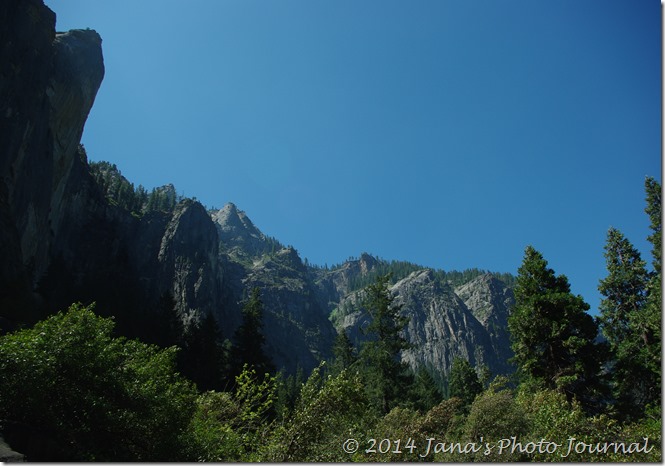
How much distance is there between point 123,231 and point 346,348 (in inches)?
3447

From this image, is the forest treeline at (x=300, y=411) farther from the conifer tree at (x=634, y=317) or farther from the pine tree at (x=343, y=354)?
the pine tree at (x=343, y=354)

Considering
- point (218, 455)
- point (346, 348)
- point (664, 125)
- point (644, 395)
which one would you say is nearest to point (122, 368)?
point (218, 455)

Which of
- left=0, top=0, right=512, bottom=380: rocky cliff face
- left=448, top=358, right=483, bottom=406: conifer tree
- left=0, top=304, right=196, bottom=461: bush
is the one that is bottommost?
left=448, top=358, right=483, bottom=406: conifer tree

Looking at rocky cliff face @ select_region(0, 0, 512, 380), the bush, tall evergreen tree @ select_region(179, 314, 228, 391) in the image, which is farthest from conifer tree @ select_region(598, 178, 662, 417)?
tall evergreen tree @ select_region(179, 314, 228, 391)

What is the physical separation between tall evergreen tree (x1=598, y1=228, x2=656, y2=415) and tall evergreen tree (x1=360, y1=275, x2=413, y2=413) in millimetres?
11512

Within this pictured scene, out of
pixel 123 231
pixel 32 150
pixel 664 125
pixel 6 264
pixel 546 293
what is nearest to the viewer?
pixel 664 125

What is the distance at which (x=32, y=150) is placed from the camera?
52.0 metres

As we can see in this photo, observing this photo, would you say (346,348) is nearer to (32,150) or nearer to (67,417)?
(67,417)

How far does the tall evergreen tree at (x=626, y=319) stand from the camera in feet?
67.5

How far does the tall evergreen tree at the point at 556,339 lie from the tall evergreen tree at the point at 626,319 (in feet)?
5.81

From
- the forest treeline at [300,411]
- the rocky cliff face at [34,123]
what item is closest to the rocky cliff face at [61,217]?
the rocky cliff face at [34,123]

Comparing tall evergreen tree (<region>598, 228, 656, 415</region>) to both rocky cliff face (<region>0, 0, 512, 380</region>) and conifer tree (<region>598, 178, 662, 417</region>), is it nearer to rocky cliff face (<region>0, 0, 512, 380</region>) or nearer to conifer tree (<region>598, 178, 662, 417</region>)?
conifer tree (<region>598, 178, 662, 417</region>)

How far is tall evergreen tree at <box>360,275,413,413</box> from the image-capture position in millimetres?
27234

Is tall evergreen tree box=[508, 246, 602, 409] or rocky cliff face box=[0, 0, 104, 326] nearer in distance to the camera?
tall evergreen tree box=[508, 246, 602, 409]
